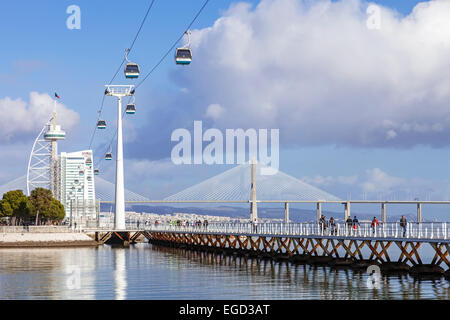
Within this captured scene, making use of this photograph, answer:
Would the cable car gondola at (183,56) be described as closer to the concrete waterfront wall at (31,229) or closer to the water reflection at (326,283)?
the water reflection at (326,283)

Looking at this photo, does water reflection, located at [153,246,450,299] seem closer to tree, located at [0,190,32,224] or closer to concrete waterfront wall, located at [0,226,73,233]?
concrete waterfront wall, located at [0,226,73,233]

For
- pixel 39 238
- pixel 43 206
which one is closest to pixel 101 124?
pixel 39 238

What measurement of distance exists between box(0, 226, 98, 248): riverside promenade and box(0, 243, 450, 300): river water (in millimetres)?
24942

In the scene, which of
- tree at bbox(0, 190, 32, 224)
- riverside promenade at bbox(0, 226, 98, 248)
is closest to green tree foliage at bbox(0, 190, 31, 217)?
tree at bbox(0, 190, 32, 224)

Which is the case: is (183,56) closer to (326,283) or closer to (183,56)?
(183,56)

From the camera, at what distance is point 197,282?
39.5 m

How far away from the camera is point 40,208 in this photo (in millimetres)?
105812

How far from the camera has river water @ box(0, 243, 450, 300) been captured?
33875 mm

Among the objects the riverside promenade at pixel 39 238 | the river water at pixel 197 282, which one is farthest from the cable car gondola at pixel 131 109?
the river water at pixel 197 282

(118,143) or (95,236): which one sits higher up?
(118,143)
